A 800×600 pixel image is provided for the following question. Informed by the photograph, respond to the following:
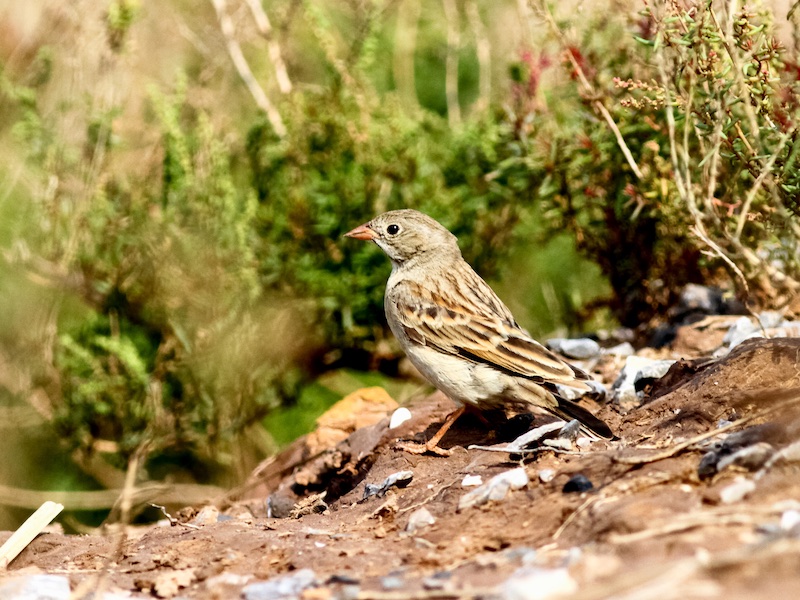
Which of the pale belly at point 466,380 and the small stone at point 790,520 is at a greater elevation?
the small stone at point 790,520

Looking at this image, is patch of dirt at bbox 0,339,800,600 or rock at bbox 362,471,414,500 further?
rock at bbox 362,471,414,500

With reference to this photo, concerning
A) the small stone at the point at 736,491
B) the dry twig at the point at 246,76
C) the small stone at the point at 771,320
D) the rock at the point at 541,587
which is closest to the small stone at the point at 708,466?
the small stone at the point at 736,491

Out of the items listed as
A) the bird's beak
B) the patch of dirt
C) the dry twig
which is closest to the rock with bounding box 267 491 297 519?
the patch of dirt

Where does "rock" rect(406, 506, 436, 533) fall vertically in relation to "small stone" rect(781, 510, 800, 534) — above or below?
below

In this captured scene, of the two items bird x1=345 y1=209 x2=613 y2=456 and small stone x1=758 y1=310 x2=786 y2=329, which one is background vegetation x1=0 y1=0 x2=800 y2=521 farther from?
bird x1=345 y1=209 x2=613 y2=456


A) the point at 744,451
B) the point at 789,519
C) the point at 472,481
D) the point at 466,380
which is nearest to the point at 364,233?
the point at 466,380

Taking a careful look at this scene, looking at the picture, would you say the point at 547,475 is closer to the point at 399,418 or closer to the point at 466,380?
the point at 466,380

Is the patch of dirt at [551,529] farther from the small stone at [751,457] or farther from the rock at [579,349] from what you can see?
the rock at [579,349]

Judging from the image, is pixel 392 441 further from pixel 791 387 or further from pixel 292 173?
pixel 292 173

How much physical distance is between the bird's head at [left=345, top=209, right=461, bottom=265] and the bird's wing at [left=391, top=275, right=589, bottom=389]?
0.91 ft

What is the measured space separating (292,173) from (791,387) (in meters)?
4.25

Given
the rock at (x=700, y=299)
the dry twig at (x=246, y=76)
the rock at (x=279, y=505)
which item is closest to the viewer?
the rock at (x=279, y=505)

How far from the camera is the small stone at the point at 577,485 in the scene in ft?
11.6

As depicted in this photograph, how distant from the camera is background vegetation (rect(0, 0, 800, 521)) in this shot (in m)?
6.53
